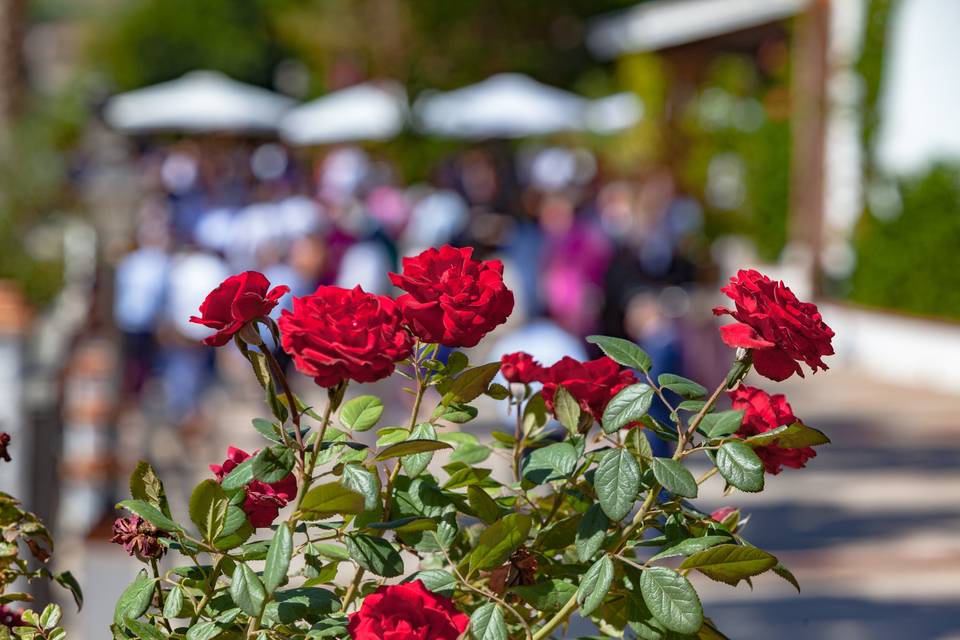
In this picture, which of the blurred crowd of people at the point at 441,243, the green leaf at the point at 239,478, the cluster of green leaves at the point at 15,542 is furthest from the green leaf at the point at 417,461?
the blurred crowd of people at the point at 441,243

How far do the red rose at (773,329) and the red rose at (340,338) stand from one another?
1.46 feet

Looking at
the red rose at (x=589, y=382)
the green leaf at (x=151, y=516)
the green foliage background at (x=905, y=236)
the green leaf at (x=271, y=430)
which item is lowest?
the green foliage background at (x=905, y=236)

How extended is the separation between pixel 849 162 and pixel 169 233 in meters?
8.46

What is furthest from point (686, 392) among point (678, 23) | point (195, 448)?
point (678, 23)

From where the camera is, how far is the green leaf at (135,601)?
70.9 inches

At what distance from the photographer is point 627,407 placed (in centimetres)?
183

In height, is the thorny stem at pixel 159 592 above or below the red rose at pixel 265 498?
below

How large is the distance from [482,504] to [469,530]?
15cm

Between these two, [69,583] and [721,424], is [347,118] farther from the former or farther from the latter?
[721,424]

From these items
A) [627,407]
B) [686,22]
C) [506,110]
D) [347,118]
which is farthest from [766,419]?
[686,22]

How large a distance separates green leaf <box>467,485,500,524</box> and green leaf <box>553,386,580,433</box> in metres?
0.16

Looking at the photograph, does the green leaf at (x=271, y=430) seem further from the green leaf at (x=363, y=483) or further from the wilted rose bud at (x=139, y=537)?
the wilted rose bud at (x=139, y=537)

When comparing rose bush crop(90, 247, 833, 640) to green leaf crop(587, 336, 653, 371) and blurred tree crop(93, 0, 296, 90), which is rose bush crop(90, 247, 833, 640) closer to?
green leaf crop(587, 336, 653, 371)

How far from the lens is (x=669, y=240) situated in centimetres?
879
